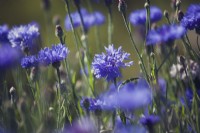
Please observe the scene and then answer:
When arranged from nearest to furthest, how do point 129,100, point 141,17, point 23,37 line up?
point 129,100
point 23,37
point 141,17

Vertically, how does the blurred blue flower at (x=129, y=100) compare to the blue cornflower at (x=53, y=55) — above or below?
below

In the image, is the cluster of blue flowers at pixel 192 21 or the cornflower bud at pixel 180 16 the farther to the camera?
the cornflower bud at pixel 180 16

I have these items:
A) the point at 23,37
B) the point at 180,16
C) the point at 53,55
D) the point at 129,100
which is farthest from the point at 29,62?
the point at 180,16

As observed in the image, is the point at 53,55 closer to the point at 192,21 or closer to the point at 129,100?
the point at 129,100

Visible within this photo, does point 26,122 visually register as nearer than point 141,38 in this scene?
Yes

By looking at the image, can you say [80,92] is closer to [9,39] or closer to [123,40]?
[9,39]

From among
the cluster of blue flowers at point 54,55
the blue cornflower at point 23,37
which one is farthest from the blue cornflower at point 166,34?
the blue cornflower at point 23,37

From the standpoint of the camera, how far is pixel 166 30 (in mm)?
1412

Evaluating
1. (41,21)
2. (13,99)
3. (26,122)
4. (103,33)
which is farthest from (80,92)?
(41,21)

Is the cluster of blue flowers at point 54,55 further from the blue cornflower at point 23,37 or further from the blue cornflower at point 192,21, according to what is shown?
the blue cornflower at point 192,21

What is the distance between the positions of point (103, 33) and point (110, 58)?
301 cm

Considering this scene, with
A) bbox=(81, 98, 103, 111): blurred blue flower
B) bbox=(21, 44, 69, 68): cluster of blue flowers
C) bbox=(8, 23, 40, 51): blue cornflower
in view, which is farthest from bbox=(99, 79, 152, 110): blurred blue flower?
bbox=(8, 23, 40, 51): blue cornflower

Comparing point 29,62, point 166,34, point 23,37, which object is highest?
point 23,37

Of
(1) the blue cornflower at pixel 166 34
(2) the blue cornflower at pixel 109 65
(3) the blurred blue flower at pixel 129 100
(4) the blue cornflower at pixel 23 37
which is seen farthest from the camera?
(4) the blue cornflower at pixel 23 37
